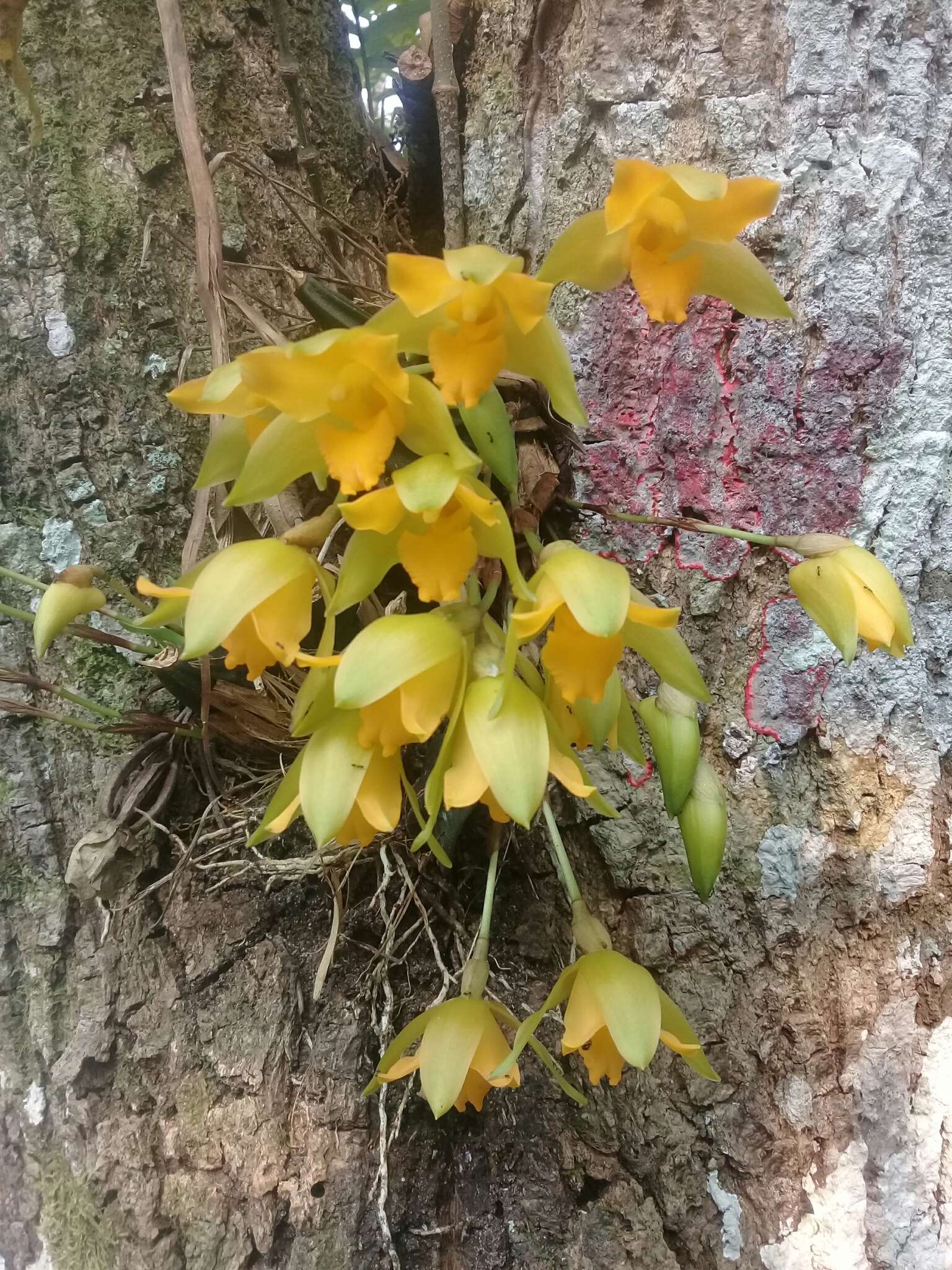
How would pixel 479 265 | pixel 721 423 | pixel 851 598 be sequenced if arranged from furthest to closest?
pixel 721 423, pixel 851 598, pixel 479 265

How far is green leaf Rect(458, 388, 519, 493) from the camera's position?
77cm

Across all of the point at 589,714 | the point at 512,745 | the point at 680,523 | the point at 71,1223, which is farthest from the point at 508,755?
the point at 71,1223

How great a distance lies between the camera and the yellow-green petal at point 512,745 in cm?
69

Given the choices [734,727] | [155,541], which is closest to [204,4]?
[155,541]

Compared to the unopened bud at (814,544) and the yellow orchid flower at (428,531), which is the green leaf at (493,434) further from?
the unopened bud at (814,544)

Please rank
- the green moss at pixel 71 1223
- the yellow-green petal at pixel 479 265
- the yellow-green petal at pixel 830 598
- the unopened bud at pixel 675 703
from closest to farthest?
the yellow-green petal at pixel 479 265 < the yellow-green petal at pixel 830 598 < the unopened bud at pixel 675 703 < the green moss at pixel 71 1223

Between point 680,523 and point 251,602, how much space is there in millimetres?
428

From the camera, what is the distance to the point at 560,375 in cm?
79

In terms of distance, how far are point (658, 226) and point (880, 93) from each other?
0.45 m

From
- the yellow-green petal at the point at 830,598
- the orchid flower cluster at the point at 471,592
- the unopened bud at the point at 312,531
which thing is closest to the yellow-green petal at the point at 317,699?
the orchid flower cluster at the point at 471,592

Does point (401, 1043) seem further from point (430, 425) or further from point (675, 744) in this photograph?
point (430, 425)

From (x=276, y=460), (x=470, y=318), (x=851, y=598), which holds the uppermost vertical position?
(x=470, y=318)

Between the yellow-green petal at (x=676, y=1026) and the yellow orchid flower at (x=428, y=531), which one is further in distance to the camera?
the yellow-green petal at (x=676, y=1026)

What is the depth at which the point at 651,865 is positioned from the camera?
994 mm
